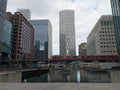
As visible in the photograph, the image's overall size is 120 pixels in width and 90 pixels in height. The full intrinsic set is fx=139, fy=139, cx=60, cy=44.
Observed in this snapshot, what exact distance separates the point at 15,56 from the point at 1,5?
1675 inches

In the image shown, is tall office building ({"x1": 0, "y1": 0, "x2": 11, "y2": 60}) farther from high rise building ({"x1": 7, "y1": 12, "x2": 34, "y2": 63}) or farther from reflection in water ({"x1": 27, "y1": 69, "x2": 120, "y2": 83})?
reflection in water ({"x1": 27, "y1": 69, "x2": 120, "y2": 83})

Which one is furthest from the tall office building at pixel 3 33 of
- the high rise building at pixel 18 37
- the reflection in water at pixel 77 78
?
the reflection in water at pixel 77 78

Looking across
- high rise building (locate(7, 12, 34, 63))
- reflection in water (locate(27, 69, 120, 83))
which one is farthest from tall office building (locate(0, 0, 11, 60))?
reflection in water (locate(27, 69, 120, 83))

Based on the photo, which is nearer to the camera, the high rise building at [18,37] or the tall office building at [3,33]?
the tall office building at [3,33]

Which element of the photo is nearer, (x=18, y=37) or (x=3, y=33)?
(x=3, y=33)

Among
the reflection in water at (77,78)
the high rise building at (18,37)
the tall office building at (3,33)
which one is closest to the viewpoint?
the reflection in water at (77,78)

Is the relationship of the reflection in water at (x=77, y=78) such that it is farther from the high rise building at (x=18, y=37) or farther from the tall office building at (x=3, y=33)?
the high rise building at (x=18, y=37)

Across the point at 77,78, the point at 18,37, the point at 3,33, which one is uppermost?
the point at 18,37

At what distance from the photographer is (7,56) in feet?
344

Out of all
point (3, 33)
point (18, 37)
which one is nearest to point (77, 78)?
point (3, 33)

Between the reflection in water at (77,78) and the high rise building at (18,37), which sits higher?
the high rise building at (18,37)

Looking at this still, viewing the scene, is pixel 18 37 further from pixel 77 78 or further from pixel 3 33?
pixel 77 78

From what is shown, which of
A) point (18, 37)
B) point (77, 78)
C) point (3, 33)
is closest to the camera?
point (77, 78)

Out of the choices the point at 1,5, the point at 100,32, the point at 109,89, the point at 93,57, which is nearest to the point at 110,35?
the point at 100,32
